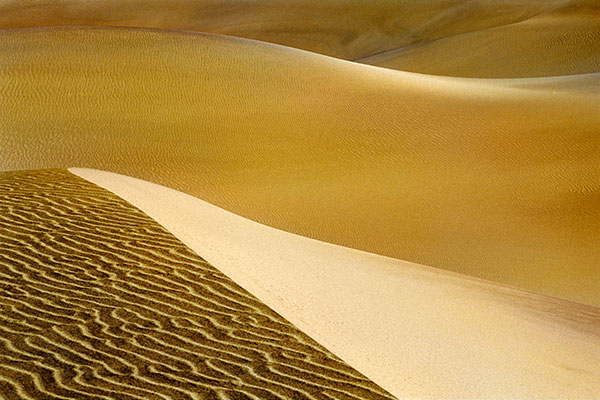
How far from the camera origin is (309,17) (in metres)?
44.9

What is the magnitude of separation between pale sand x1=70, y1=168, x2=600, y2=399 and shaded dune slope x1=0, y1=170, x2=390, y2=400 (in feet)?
0.87

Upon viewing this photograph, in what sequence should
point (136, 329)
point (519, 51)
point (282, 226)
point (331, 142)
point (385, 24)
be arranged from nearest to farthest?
point (136, 329)
point (282, 226)
point (331, 142)
point (519, 51)
point (385, 24)

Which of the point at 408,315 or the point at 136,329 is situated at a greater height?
the point at 408,315

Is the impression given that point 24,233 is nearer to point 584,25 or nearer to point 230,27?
point 584,25

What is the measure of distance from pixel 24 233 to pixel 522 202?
26.2 feet

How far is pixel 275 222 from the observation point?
1103cm

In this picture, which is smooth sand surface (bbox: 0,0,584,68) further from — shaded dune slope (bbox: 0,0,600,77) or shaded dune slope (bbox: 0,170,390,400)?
shaded dune slope (bbox: 0,170,390,400)

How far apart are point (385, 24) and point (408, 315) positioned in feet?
133

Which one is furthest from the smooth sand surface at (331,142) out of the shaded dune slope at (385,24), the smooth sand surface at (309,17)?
the smooth sand surface at (309,17)

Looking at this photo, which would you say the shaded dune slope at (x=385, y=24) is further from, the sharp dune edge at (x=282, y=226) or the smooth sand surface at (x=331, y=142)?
the smooth sand surface at (x=331, y=142)

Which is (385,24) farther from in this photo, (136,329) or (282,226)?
(136,329)

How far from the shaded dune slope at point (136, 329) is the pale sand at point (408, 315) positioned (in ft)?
0.87

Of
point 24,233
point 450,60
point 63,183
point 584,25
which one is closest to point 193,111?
point 63,183

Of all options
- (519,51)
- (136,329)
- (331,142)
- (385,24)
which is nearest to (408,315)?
(136,329)
